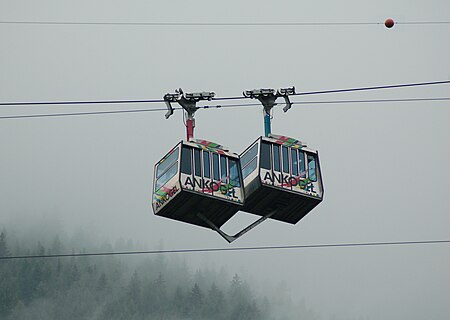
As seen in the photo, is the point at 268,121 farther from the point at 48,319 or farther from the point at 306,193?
the point at 48,319

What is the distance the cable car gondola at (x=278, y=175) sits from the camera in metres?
49.6

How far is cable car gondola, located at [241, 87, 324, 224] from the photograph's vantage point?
49625 millimetres

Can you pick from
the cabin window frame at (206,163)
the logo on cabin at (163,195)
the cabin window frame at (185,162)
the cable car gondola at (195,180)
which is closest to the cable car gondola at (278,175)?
the cable car gondola at (195,180)

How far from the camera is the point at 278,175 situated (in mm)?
49812

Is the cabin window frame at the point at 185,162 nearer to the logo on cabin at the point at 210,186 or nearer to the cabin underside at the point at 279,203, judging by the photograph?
the logo on cabin at the point at 210,186

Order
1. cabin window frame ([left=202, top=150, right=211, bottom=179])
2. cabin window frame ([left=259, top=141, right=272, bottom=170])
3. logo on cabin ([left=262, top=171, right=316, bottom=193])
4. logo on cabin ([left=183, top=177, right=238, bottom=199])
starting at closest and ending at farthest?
1. logo on cabin ([left=183, top=177, right=238, bottom=199])
2. cabin window frame ([left=202, top=150, right=211, bottom=179])
3. logo on cabin ([left=262, top=171, right=316, bottom=193])
4. cabin window frame ([left=259, top=141, right=272, bottom=170])

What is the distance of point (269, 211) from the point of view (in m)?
51.4

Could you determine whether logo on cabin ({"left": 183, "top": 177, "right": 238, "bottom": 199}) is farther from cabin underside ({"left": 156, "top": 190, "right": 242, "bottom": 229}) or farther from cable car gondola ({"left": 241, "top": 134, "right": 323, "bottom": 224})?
cable car gondola ({"left": 241, "top": 134, "right": 323, "bottom": 224})

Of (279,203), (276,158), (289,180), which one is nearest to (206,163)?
(276,158)

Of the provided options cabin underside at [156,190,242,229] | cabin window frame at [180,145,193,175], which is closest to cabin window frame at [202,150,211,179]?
cabin window frame at [180,145,193,175]

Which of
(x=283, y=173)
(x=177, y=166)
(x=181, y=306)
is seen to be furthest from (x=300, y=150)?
(x=181, y=306)

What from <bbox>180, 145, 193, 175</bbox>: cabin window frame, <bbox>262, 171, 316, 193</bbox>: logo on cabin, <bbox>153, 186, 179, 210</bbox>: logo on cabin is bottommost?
<bbox>153, 186, 179, 210</bbox>: logo on cabin

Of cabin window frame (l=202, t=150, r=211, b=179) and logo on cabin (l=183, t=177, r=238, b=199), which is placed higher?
cabin window frame (l=202, t=150, r=211, b=179)

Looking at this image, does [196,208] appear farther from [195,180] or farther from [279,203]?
[279,203]
